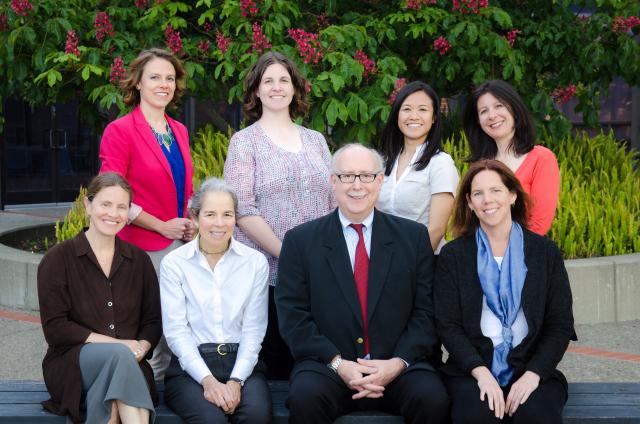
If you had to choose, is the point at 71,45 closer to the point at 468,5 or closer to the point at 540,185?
the point at 468,5

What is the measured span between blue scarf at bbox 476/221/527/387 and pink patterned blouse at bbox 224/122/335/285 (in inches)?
35.1

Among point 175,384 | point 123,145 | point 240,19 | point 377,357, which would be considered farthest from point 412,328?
point 240,19

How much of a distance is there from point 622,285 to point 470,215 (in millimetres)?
3236

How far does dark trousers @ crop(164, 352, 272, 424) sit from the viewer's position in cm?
339

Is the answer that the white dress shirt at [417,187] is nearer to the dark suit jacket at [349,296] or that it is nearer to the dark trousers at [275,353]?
the dark suit jacket at [349,296]

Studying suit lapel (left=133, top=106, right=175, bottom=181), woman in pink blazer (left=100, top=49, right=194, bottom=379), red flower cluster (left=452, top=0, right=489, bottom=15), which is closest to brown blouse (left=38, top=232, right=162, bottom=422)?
woman in pink blazer (left=100, top=49, right=194, bottom=379)

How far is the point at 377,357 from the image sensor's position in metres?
3.57

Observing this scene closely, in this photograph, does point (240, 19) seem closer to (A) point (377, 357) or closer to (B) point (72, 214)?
(B) point (72, 214)

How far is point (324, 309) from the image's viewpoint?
142 inches

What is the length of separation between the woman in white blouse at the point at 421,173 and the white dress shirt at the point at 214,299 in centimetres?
81

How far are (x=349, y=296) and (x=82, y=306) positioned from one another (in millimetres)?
1122

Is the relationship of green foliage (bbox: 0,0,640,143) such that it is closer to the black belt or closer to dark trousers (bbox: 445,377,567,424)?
the black belt

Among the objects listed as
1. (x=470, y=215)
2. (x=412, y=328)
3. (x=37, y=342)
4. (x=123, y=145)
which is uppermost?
(x=123, y=145)

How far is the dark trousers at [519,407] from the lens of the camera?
328 centimetres
